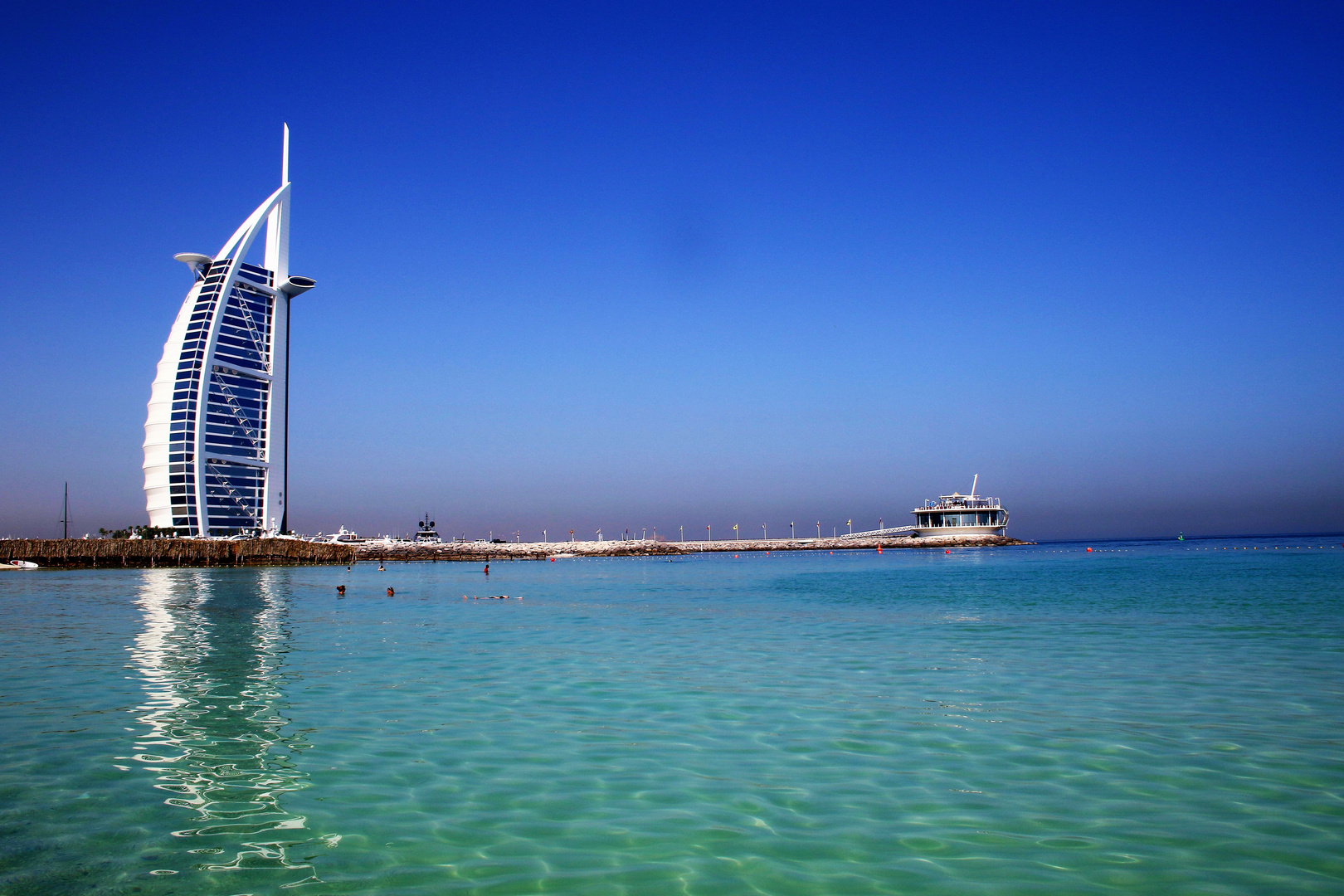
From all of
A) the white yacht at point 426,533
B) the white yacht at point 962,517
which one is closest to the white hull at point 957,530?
the white yacht at point 962,517

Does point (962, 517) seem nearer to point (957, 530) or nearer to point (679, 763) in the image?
point (957, 530)

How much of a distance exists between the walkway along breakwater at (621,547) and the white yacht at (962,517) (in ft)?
5.18

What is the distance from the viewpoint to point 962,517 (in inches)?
6289

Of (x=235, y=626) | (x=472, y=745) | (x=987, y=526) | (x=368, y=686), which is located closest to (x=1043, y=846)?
(x=472, y=745)

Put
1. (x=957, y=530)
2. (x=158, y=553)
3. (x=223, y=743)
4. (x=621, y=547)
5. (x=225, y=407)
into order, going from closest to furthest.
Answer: (x=223, y=743), (x=158, y=553), (x=225, y=407), (x=621, y=547), (x=957, y=530)

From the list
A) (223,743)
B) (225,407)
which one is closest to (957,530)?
(225,407)

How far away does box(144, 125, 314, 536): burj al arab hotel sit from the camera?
3784 inches

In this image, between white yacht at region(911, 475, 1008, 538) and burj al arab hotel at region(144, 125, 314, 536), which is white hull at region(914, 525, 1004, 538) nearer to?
white yacht at region(911, 475, 1008, 538)

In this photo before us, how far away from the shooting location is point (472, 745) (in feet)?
31.7

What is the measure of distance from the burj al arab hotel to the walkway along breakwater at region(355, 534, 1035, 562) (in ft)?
51.6

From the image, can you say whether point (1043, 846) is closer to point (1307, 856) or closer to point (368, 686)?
point (1307, 856)

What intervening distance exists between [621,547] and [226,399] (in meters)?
64.3

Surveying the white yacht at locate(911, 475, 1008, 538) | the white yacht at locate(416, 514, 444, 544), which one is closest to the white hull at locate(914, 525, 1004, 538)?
the white yacht at locate(911, 475, 1008, 538)

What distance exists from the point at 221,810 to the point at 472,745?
9.67 ft
